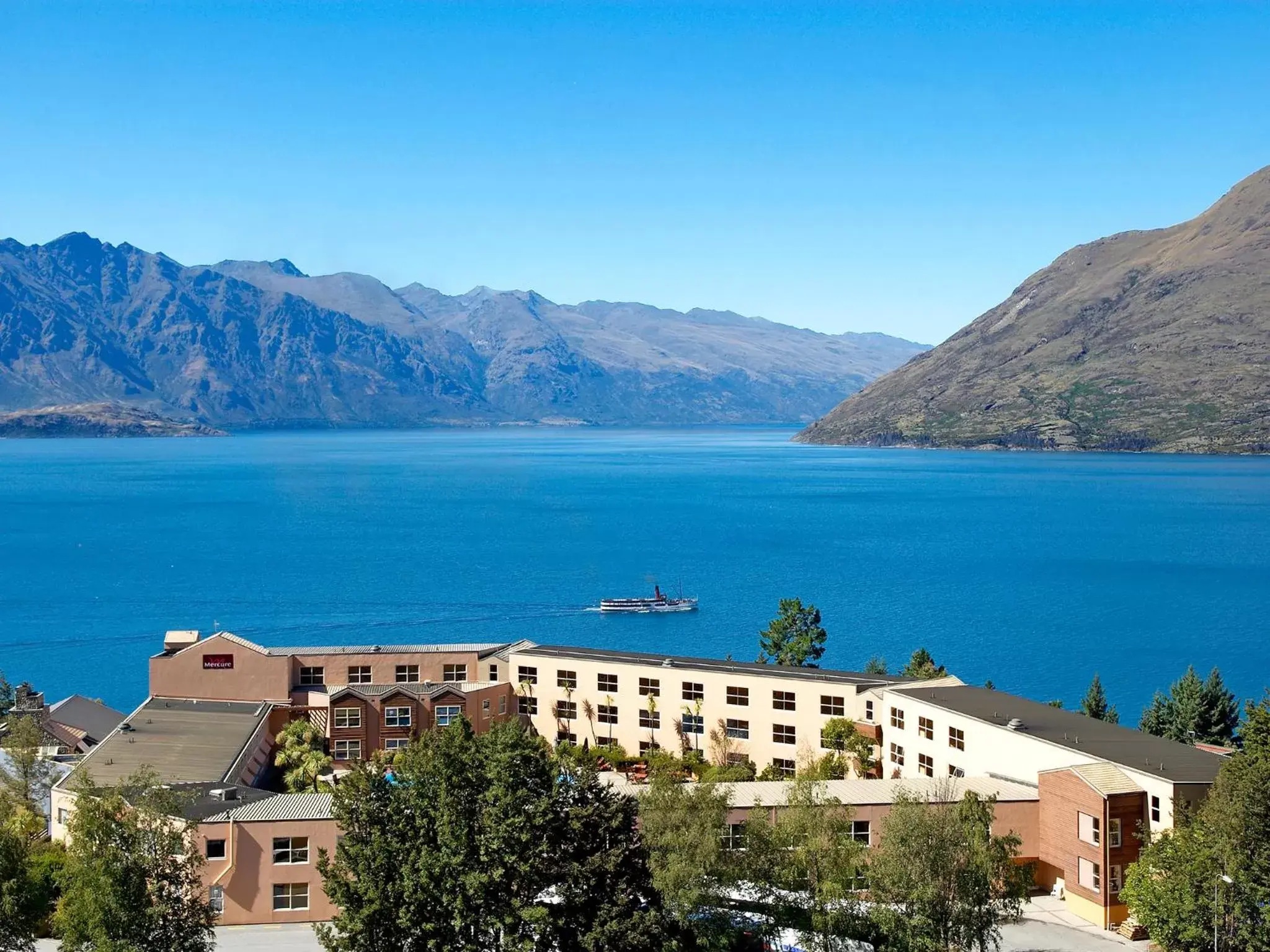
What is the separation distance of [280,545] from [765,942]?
144 m

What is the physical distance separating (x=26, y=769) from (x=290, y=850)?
53.7 ft

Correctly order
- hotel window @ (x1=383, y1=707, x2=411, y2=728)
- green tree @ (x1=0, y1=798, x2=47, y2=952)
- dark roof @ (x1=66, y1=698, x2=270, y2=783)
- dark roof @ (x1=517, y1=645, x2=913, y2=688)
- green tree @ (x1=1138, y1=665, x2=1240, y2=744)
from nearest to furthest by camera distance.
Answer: green tree @ (x1=0, y1=798, x2=47, y2=952), dark roof @ (x1=66, y1=698, x2=270, y2=783), dark roof @ (x1=517, y1=645, x2=913, y2=688), hotel window @ (x1=383, y1=707, x2=411, y2=728), green tree @ (x1=1138, y1=665, x2=1240, y2=744)

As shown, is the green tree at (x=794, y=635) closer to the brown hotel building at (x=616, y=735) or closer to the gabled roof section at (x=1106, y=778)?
the brown hotel building at (x=616, y=735)

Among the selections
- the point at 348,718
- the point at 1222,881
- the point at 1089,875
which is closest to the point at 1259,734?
the point at 1222,881

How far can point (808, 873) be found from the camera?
3359 cm

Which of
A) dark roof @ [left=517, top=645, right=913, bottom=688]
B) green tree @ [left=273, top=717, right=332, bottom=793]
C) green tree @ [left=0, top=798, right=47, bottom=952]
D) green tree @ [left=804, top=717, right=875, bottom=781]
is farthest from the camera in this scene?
dark roof @ [left=517, top=645, right=913, bottom=688]

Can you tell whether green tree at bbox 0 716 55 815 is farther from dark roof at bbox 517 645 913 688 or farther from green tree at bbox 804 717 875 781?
green tree at bbox 804 717 875 781

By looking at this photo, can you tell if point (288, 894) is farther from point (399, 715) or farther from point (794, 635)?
point (794, 635)

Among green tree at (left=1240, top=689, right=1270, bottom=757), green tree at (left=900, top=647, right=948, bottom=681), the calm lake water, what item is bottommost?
the calm lake water

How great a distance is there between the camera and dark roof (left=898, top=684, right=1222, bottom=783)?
130 ft

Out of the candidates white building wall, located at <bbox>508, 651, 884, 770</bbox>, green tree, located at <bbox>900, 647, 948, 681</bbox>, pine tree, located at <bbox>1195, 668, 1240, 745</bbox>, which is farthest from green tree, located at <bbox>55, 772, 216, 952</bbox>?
pine tree, located at <bbox>1195, 668, 1240, 745</bbox>

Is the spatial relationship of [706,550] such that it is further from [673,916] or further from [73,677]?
[673,916]

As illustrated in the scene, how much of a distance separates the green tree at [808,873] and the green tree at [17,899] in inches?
715

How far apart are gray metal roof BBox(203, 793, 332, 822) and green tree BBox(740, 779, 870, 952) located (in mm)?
12872
